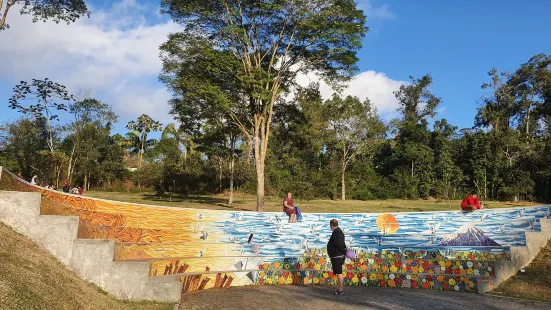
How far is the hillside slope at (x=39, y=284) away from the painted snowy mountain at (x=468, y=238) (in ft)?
27.1

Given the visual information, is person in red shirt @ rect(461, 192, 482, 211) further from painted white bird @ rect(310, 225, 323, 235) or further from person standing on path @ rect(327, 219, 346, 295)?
person standing on path @ rect(327, 219, 346, 295)

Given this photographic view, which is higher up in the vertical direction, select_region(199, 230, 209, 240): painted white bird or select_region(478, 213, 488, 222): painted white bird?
select_region(478, 213, 488, 222): painted white bird

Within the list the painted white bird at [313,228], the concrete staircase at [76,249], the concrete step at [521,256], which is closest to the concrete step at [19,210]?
the concrete staircase at [76,249]

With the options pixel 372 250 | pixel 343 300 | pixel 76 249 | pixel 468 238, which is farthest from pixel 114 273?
pixel 468 238

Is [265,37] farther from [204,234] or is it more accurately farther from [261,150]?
[204,234]

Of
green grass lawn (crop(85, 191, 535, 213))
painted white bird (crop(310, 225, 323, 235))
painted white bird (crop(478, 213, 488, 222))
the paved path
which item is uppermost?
painted white bird (crop(478, 213, 488, 222))

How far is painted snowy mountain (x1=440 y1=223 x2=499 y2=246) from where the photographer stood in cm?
1127

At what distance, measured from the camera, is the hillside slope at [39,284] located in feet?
16.3

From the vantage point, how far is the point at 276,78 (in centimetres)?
2242

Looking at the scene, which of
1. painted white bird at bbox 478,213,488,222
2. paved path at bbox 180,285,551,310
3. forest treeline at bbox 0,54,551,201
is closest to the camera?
paved path at bbox 180,285,551,310

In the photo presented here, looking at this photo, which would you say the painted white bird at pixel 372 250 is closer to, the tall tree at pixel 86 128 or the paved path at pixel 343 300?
the paved path at pixel 343 300

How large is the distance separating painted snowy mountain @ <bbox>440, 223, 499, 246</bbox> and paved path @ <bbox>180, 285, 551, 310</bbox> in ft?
8.01

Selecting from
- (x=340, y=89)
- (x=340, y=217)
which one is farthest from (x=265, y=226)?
(x=340, y=89)

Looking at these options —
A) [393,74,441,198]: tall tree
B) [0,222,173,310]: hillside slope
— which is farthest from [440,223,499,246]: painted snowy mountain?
[393,74,441,198]: tall tree
